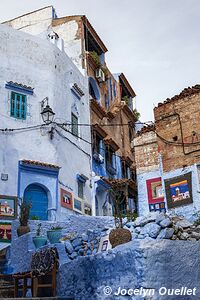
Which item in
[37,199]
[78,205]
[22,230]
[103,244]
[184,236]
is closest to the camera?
[184,236]

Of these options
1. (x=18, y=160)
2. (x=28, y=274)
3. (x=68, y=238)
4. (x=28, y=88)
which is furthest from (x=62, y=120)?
(x=28, y=274)

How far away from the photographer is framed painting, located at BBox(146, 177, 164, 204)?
19.2 m

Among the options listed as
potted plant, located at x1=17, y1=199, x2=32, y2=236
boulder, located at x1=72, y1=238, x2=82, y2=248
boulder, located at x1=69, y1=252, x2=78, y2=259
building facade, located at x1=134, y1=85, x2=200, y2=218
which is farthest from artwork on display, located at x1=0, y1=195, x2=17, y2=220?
building facade, located at x1=134, y1=85, x2=200, y2=218

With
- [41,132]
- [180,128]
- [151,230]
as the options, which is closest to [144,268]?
[151,230]

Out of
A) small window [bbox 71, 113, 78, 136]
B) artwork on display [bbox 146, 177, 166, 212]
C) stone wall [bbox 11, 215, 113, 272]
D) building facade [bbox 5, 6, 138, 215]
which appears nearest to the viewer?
stone wall [bbox 11, 215, 113, 272]

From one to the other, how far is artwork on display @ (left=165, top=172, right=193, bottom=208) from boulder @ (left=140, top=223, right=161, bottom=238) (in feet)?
23.6

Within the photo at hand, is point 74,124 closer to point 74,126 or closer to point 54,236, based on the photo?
point 74,126

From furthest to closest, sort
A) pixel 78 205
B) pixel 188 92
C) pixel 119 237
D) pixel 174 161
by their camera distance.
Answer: pixel 78 205
pixel 188 92
pixel 174 161
pixel 119 237

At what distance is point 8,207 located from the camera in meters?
16.5

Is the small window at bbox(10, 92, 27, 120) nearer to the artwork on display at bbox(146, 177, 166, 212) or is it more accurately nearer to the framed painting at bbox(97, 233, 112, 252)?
the artwork on display at bbox(146, 177, 166, 212)

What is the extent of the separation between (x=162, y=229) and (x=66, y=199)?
9802 mm

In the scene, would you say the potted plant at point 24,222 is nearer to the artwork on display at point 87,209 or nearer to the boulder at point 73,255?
the boulder at point 73,255

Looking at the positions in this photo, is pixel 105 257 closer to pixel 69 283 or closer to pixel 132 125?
pixel 69 283

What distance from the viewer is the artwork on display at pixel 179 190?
17016mm
